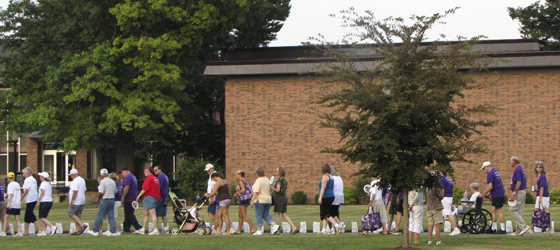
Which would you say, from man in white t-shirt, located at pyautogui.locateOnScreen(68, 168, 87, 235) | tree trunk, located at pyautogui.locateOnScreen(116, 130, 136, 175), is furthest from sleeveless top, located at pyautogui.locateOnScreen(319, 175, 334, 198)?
tree trunk, located at pyautogui.locateOnScreen(116, 130, 136, 175)

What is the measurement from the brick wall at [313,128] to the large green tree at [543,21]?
14.0m

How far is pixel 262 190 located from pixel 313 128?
1502 cm

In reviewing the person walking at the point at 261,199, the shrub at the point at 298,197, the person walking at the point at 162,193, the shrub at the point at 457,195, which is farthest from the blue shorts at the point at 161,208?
the shrub at the point at 457,195

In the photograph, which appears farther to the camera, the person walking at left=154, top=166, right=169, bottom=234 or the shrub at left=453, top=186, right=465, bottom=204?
the shrub at left=453, top=186, right=465, bottom=204

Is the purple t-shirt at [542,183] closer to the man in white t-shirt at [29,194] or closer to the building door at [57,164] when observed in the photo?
the man in white t-shirt at [29,194]

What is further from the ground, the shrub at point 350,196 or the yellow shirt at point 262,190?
the yellow shirt at point 262,190

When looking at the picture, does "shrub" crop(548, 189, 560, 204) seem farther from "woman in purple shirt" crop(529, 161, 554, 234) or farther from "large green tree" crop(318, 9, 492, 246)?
"large green tree" crop(318, 9, 492, 246)

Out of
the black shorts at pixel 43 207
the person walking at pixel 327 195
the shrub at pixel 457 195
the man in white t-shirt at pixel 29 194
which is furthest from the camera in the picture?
the shrub at pixel 457 195

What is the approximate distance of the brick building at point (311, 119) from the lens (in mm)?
28375

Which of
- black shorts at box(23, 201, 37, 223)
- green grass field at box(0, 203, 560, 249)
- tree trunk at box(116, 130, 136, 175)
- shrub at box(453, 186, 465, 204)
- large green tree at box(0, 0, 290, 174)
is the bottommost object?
green grass field at box(0, 203, 560, 249)

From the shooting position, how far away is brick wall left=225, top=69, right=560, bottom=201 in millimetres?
28406

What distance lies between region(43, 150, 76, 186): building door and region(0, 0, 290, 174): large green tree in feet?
56.4

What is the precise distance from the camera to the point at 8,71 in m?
30.4

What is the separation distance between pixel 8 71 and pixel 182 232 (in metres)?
18.9
